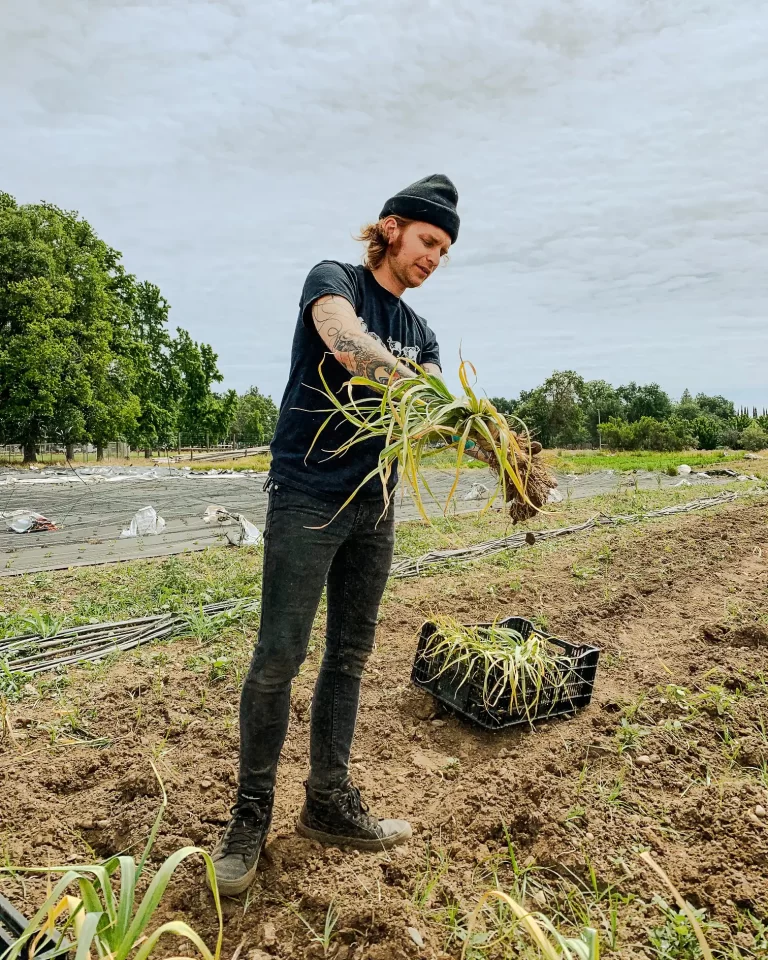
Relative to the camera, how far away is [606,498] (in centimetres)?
945

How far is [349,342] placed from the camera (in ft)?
4.42

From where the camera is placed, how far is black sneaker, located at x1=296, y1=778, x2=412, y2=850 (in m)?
1.65

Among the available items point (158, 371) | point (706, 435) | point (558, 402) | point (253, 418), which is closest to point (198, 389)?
point (158, 371)

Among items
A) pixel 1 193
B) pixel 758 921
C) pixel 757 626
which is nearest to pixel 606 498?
pixel 757 626

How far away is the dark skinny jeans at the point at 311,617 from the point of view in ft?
4.89

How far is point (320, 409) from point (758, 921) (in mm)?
1470

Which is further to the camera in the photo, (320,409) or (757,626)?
(757,626)

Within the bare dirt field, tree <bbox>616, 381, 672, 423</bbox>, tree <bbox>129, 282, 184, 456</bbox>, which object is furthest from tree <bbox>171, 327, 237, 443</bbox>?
tree <bbox>616, 381, 672, 423</bbox>

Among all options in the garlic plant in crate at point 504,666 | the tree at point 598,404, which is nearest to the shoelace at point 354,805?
the garlic plant in crate at point 504,666

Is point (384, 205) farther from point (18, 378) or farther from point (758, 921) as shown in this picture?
point (18, 378)

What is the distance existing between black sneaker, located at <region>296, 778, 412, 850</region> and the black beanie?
1.51 m

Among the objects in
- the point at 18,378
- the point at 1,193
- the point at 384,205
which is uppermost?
the point at 1,193

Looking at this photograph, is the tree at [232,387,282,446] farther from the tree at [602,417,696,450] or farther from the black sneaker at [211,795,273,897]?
the black sneaker at [211,795,273,897]

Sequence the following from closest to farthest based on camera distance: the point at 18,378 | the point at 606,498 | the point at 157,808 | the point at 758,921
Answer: the point at 758,921 < the point at 157,808 < the point at 606,498 < the point at 18,378
